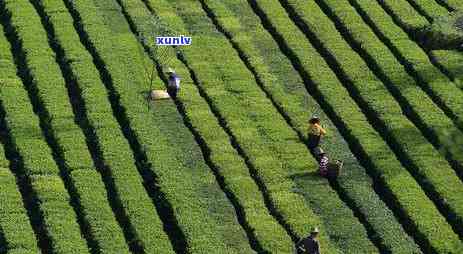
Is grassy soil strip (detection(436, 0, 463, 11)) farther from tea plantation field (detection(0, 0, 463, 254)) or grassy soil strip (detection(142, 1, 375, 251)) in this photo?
grassy soil strip (detection(142, 1, 375, 251))

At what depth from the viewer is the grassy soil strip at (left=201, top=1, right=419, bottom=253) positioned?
29.6 metres

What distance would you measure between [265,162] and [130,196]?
4.42 metres

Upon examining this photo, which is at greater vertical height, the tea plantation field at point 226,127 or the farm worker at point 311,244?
the farm worker at point 311,244

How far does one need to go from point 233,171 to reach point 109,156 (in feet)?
11.6

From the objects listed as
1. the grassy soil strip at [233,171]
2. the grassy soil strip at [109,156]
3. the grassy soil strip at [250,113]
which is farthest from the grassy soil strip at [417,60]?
the grassy soil strip at [109,156]

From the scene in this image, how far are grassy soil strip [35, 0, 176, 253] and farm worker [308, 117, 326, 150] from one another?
5.39m

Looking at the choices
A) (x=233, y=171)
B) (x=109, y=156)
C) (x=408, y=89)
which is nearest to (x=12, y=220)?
(x=109, y=156)

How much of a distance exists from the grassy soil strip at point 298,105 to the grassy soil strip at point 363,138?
1.13ft

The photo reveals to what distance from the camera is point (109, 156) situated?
31375 mm

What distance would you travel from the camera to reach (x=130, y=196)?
97.1 feet

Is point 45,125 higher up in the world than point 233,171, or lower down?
lower down

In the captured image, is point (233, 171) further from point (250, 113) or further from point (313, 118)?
point (250, 113)

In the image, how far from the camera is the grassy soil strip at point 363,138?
29.7m

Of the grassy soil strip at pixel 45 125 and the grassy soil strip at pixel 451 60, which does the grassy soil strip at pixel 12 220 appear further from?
the grassy soil strip at pixel 451 60
